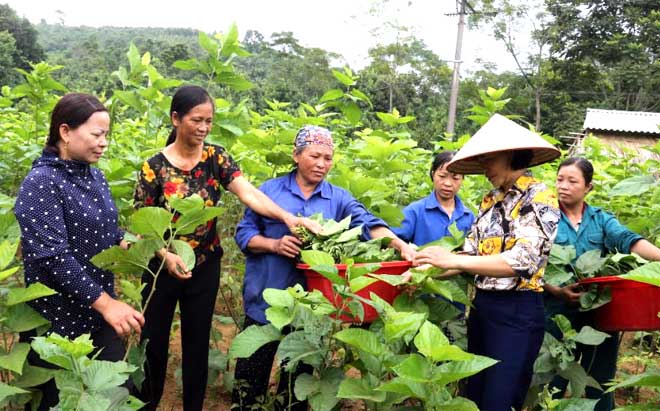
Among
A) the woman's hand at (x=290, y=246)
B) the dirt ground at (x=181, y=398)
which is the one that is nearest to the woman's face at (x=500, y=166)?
the woman's hand at (x=290, y=246)

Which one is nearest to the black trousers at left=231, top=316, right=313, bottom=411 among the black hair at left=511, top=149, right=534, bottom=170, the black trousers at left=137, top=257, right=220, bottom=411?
the black trousers at left=137, top=257, right=220, bottom=411

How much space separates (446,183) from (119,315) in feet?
5.76

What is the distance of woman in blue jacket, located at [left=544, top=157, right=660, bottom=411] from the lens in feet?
8.70

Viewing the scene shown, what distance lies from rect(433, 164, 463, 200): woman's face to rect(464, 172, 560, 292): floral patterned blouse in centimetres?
83

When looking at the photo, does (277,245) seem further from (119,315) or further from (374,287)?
(119,315)

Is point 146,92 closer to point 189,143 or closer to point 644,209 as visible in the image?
point 189,143

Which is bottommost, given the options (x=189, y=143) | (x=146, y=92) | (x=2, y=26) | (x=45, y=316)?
(x=45, y=316)

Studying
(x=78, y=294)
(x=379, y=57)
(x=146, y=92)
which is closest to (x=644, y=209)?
(x=146, y=92)

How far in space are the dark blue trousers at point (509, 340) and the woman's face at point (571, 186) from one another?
848mm

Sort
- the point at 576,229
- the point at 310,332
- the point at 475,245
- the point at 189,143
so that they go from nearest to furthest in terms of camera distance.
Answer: the point at 310,332, the point at 475,245, the point at 189,143, the point at 576,229

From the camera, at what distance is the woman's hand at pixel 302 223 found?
92.0 inches

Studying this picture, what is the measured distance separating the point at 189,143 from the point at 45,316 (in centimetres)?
92

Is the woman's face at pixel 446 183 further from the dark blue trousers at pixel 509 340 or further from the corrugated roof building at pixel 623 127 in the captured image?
the corrugated roof building at pixel 623 127

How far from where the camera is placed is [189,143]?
260 cm
